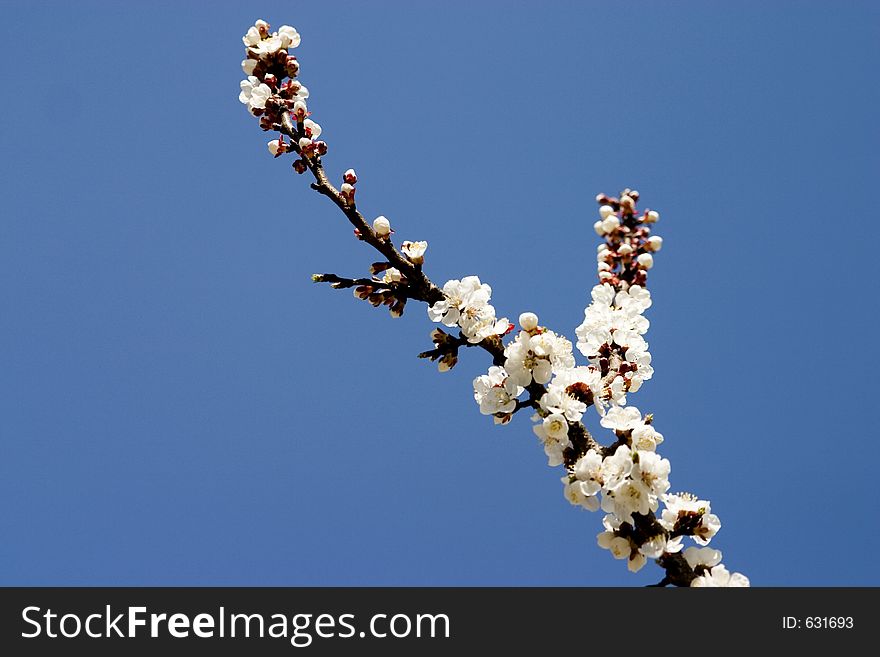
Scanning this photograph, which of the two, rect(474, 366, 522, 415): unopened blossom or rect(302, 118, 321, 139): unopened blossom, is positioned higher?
rect(302, 118, 321, 139): unopened blossom

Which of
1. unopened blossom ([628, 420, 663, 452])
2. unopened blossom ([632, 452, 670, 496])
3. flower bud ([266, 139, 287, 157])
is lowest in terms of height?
unopened blossom ([632, 452, 670, 496])

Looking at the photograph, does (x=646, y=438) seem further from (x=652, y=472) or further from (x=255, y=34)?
(x=255, y=34)

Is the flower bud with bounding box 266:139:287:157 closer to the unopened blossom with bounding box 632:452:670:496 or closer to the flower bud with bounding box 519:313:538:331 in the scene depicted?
the flower bud with bounding box 519:313:538:331

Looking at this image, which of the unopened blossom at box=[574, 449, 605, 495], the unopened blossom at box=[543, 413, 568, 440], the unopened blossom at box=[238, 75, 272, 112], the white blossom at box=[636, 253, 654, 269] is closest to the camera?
the unopened blossom at box=[574, 449, 605, 495]

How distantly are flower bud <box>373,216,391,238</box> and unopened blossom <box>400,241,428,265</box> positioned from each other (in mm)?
133

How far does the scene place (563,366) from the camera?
3611 millimetres

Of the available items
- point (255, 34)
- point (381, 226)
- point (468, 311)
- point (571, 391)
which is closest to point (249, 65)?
point (255, 34)

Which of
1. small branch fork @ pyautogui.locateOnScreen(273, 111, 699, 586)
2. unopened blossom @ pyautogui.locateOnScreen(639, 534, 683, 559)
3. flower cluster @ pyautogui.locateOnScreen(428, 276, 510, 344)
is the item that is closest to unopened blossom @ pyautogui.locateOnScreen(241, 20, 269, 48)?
small branch fork @ pyautogui.locateOnScreen(273, 111, 699, 586)

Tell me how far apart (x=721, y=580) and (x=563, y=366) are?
1.30m

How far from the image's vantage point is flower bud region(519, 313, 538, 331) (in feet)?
11.8

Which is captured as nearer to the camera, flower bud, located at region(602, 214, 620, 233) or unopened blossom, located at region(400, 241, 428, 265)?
unopened blossom, located at region(400, 241, 428, 265)

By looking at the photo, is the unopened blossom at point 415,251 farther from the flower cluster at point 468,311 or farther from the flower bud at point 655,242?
the flower bud at point 655,242

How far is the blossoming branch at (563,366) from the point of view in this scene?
3215mm

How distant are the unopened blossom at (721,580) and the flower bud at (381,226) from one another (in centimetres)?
248
